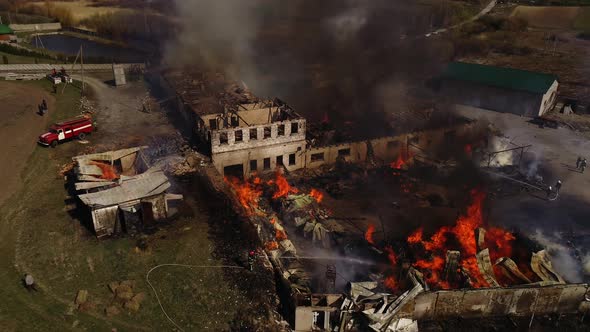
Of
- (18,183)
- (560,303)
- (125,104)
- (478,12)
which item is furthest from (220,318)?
(478,12)

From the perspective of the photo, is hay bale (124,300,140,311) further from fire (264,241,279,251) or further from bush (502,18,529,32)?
bush (502,18,529,32)

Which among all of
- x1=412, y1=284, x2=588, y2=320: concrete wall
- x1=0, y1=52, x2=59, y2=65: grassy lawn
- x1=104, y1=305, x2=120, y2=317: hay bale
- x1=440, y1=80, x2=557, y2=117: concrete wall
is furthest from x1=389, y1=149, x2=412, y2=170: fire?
x1=0, y1=52, x2=59, y2=65: grassy lawn

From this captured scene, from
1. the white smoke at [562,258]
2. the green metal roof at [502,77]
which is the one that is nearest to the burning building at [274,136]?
the green metal roof at [502,77]

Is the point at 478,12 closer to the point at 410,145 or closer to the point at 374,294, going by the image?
the point at 410,145

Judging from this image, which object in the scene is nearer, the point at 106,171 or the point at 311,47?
the point at 106,171

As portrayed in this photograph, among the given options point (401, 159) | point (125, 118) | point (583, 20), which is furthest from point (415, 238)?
point (583, 20)

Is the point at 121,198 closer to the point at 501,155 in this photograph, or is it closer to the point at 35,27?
the point at 501,155

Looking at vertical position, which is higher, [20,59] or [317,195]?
[20,59]

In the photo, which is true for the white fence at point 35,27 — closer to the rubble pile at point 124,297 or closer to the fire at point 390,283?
Result: the rubble pile at point 124,297
